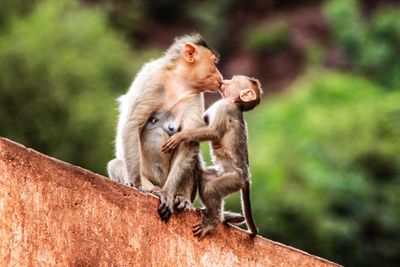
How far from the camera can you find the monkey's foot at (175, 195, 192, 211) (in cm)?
928

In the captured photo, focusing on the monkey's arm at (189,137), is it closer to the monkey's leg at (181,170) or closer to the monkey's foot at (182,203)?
the monkey's leg at (181,170)

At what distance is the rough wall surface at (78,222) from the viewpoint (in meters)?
8.20

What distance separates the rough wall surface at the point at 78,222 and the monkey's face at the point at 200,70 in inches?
52.9

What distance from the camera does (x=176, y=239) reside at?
9.18 m

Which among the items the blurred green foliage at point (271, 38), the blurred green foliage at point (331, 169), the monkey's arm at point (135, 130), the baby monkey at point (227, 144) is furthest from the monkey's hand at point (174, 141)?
the blurred green foliage at point (271, 38)

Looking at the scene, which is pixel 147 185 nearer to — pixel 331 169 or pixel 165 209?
pixel 165 209

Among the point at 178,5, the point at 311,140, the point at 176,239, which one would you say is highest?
the point at 176,239

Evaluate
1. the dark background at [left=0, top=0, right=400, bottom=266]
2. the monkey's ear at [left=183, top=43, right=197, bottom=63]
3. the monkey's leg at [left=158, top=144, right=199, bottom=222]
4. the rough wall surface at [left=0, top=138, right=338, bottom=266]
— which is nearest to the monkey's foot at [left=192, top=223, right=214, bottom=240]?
the rough wall surface at [left=0, top=138, right=338, bottom=266]

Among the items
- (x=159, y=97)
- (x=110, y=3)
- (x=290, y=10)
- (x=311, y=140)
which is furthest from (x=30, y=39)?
(x=159, y=97)

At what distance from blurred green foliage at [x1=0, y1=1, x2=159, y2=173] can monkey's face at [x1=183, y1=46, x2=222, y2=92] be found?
22.8 meters

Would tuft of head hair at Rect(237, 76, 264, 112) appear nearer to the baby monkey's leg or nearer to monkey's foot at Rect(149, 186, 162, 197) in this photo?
the baby monkey's leg

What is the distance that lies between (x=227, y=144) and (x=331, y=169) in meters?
27.0

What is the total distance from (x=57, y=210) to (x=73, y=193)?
182 mm

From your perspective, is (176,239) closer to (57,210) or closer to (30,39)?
(57,210)
